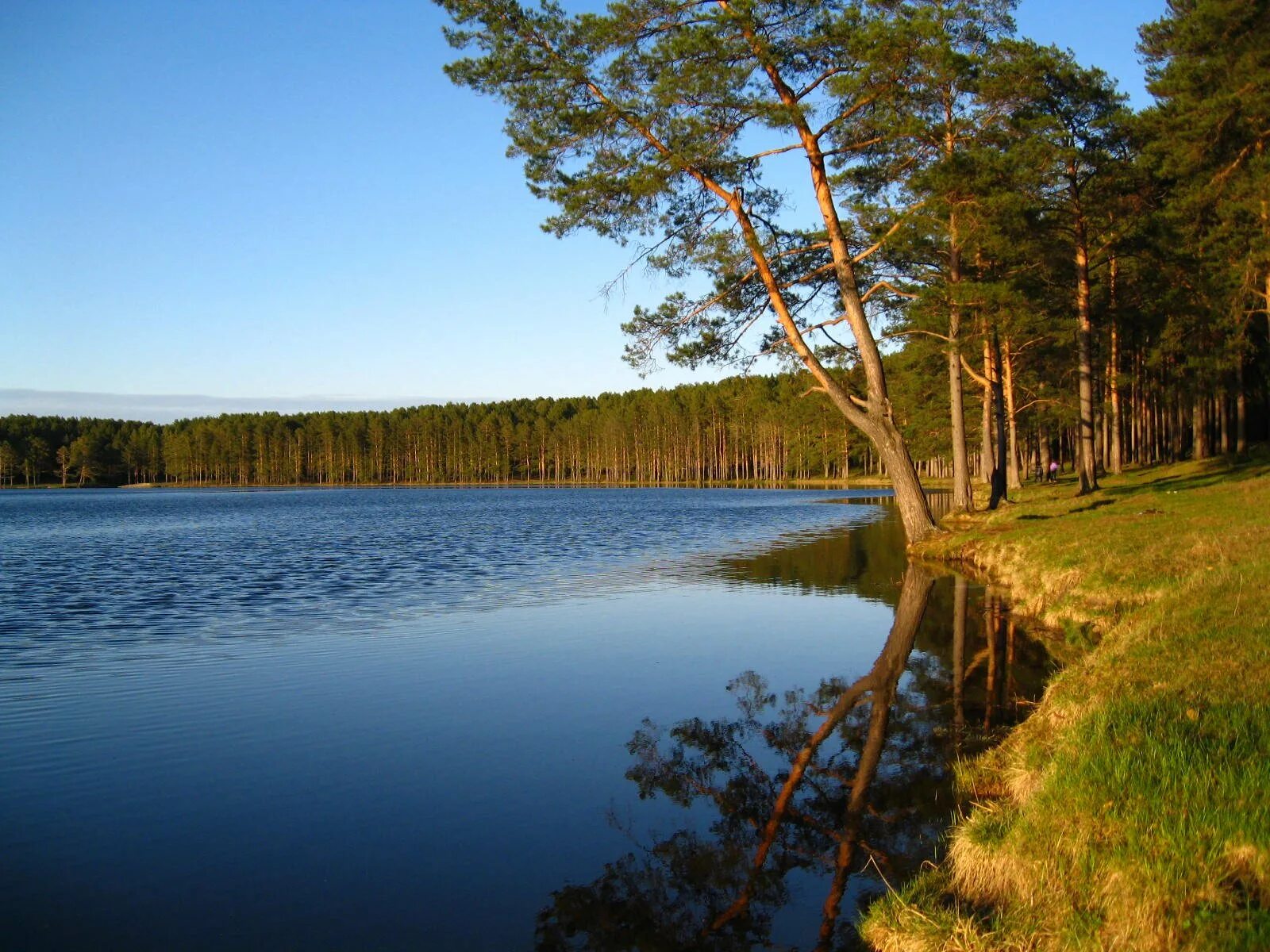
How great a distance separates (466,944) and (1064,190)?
2648cm

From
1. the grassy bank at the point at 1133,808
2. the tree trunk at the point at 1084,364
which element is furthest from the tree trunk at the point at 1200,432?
the grassy bank at the point at 1133,808

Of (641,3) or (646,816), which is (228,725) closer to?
(646,816)

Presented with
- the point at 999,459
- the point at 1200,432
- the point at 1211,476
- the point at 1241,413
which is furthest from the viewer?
the point at 1200,432

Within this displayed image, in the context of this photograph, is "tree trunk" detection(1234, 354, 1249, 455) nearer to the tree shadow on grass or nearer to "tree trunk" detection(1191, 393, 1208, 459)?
the tree shadow on grass

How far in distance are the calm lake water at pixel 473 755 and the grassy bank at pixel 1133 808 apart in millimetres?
639

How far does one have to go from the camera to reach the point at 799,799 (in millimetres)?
7508

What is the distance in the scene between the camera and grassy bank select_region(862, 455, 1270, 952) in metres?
4.37

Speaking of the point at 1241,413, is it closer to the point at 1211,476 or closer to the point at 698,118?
the point at 1211,476

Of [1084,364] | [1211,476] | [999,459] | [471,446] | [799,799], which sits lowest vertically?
[799,799]

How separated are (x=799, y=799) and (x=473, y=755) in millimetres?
3148

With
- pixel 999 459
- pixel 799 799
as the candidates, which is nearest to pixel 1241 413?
pixel 999 459

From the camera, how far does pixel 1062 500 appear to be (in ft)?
86.2

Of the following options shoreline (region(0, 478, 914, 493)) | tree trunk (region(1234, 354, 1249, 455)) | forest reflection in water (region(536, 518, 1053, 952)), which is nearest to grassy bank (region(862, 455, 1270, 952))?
forest reflection in water (region(536, 518, 1053, 952))

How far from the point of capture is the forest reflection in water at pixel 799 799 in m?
5.65
